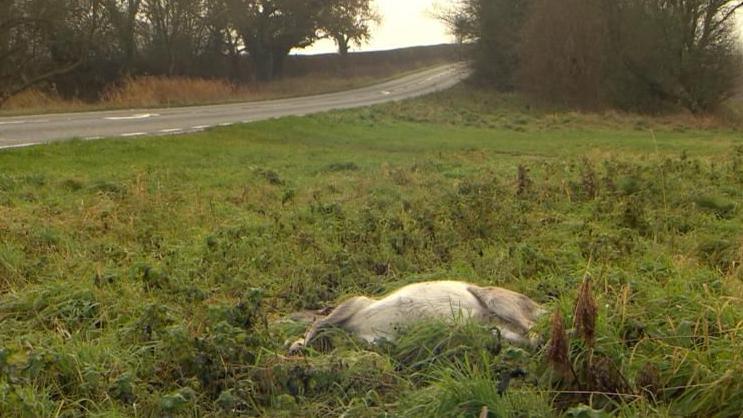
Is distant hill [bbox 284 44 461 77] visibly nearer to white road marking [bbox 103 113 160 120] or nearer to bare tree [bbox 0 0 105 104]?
bare tree [bbox 0 0 105 104]

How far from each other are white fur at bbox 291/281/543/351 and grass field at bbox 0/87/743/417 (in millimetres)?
167

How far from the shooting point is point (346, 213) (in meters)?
9.25

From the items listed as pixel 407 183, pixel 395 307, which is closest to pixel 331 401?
pixel 395 307

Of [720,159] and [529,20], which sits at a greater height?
[529,20]

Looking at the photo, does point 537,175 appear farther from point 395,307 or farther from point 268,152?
point 395,307

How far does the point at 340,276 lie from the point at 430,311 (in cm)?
207

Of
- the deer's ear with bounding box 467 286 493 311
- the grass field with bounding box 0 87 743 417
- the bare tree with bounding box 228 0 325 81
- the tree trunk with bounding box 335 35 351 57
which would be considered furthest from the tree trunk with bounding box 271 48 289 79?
the deer's ear with bounding box 467 286 493 311

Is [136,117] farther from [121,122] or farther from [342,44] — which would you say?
[342,44]

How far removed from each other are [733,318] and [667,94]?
31983 millimetres

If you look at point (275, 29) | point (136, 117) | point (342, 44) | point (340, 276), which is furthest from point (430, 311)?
point (342, 44)

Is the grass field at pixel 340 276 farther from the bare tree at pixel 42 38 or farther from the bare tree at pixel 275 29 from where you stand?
the bare tree at pixel 275 29

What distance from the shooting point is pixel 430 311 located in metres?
4.70

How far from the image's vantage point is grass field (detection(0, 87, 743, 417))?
403 cm

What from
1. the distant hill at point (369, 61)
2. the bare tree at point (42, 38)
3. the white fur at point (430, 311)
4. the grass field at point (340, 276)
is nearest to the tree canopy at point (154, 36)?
the bare tree at point (42, 38)
